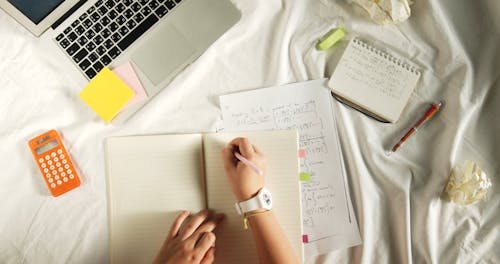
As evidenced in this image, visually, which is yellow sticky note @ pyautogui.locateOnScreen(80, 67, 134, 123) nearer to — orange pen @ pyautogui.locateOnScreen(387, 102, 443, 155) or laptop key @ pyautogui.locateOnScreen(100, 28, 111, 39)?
laptop key @ pyautogui.locateOnScreen(100, 28, 111, 39)

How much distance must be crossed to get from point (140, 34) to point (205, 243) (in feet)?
1.29

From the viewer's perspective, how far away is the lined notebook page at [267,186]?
781mm

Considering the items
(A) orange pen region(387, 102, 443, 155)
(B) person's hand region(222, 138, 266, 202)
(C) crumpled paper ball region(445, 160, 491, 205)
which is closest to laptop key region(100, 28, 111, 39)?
(B) person's hand region(222, 138, 266, 202)

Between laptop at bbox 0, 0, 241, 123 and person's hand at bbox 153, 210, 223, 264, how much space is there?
8.8 inches

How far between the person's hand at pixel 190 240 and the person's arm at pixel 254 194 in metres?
0.07

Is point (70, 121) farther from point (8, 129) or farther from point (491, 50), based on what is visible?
point (491, 50)

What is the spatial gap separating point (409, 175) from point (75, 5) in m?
0.68

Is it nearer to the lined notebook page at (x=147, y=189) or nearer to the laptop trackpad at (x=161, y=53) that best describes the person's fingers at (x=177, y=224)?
the lined notebook page at (x=147, y=189)

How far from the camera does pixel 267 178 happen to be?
2.60 feet

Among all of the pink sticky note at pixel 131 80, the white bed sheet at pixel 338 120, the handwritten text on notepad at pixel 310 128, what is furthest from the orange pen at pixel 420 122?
the pink sticky note at pixel 131 80

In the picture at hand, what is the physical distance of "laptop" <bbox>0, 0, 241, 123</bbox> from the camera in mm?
778

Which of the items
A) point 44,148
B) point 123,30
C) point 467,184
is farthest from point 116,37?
point 467,184

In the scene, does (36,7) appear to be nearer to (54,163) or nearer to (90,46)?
(90,46)

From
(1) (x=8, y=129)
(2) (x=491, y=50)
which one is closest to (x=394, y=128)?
(2) (x=491, y=50)
